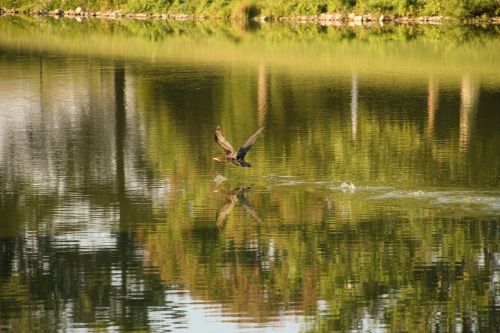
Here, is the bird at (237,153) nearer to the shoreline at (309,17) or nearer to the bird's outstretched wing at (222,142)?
the bird's outstretched wing at (222,142)

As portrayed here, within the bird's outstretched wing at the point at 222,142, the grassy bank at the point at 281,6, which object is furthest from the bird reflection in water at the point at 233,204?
the grassy bank at the point at 281,6

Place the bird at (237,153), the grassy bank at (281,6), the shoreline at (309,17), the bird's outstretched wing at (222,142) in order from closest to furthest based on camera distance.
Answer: the bird's outstretched wing at (222,142)
the bird at (237,153)
the grassy bank at (281,6)
the shoreline at (309,17)

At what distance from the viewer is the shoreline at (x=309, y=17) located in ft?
227

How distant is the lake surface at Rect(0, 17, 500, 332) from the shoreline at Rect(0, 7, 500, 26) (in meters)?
29.2

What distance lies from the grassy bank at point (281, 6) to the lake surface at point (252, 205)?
2815 centimetres

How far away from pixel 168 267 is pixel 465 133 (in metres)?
12.8

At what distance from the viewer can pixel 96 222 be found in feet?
61.8

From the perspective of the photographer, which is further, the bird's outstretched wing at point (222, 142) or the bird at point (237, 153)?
the bird at point (237, 153)

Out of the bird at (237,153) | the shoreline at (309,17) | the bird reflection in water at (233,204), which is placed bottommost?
the shoreline at (309,17)

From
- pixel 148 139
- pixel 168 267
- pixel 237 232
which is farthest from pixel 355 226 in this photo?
pixel 148 139

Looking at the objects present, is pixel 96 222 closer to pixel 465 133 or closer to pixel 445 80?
pixel 465 133

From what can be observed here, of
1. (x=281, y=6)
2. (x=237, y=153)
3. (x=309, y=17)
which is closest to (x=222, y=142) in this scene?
(x=237, y=153)

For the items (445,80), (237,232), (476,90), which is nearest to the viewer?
(237,232)

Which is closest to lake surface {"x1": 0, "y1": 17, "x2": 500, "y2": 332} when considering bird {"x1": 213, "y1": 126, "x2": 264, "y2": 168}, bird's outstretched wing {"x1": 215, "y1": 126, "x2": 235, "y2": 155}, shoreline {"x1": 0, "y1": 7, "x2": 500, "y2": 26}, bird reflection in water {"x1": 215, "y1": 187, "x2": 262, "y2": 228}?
bird reflection in water {"x1": 215, "y1": 187, "x2": 262, "y2": 228}
